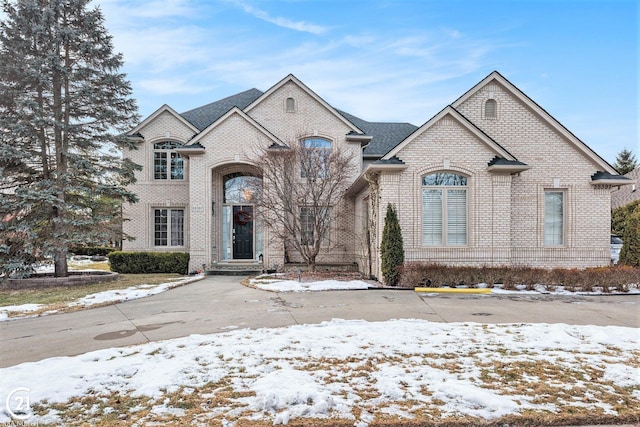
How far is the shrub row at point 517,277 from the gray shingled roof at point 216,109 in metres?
12.0

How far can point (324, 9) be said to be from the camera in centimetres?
1083

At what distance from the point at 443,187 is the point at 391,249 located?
2.70 meters

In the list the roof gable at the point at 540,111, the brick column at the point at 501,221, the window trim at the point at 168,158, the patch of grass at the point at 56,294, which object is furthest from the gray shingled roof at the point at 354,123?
the patch of grass at the point at 56,294

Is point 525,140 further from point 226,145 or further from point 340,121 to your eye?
point 226,145

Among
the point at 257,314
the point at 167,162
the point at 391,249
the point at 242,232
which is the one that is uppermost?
the point at 167,162

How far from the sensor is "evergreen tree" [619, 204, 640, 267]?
39.3 ft

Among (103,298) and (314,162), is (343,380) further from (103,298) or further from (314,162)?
(314,162)

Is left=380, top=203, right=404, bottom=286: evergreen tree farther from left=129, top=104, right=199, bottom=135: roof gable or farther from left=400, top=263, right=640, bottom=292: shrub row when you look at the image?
left=129, top=104, right=199, bottom=135: roof gable

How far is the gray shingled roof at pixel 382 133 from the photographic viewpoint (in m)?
18.7

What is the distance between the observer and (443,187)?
11969 millimetres

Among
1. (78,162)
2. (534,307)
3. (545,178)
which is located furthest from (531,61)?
(78,162)

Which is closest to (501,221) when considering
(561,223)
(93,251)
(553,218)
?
(553,218)

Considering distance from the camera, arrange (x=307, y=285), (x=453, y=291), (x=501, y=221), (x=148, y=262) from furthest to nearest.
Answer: (x=148, y=262) → (x=501, y=221) → (x=307, y=285) → (x=453, y=291)

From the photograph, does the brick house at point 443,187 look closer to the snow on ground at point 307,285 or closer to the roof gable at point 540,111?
the roof gable at point 540,111
